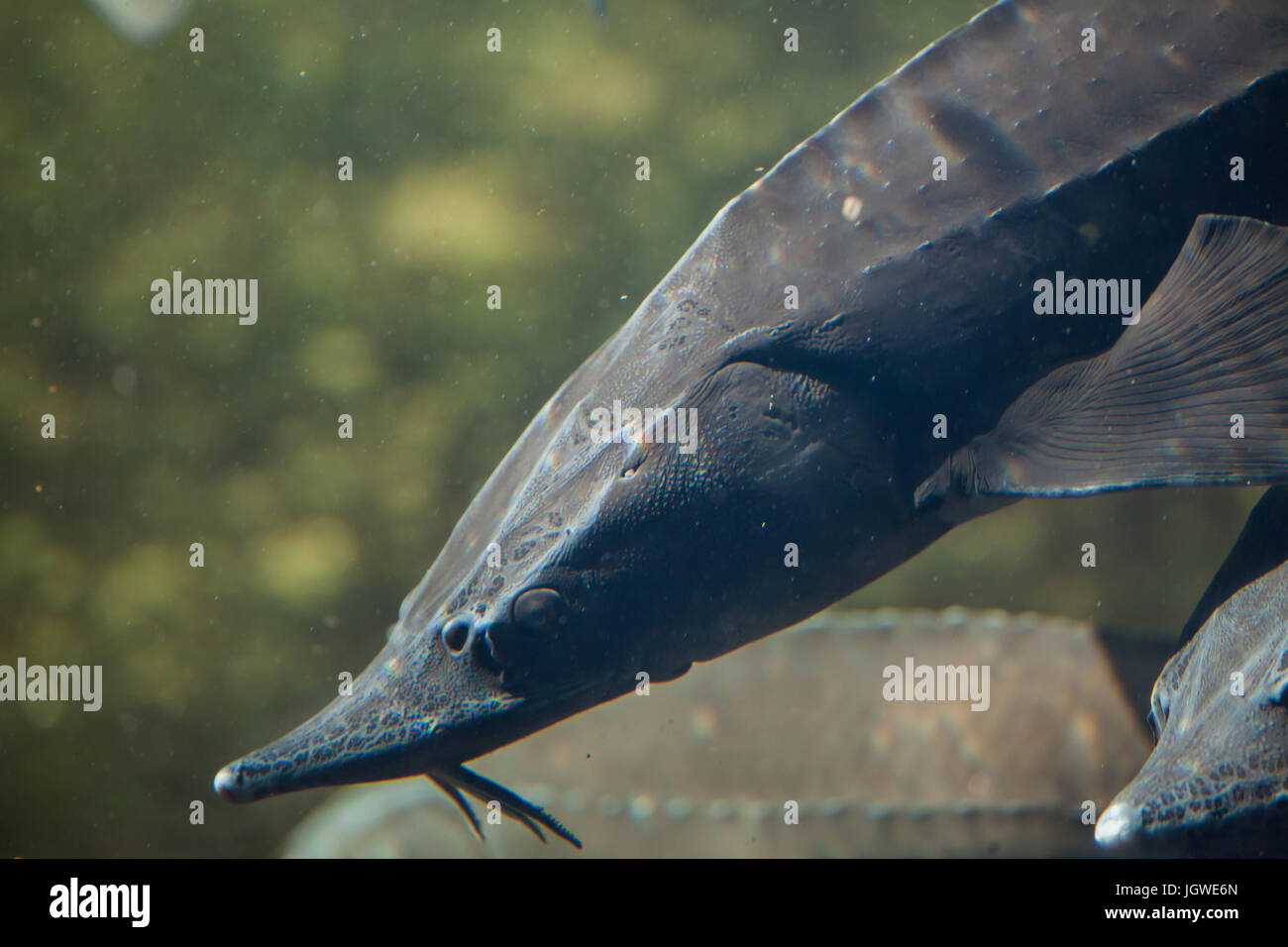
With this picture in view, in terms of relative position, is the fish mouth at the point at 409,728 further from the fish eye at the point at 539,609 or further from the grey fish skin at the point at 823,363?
the fish eye at the point at 539,609

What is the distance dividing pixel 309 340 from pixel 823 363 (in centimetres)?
269

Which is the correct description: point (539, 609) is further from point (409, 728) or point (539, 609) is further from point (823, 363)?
point (823, 363)

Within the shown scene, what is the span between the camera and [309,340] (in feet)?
11.8

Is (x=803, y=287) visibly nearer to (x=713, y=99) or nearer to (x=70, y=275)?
(x=713, y=99)

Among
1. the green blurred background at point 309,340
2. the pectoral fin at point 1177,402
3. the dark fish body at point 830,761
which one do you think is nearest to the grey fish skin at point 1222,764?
the pectoral fin at point 1177,402

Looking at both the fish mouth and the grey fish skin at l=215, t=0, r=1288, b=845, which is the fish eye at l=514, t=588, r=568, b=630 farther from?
the fish mouth

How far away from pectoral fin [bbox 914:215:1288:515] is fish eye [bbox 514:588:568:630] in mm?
747

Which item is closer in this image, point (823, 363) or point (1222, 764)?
point (1222, 764)

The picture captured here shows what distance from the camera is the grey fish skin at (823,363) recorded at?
55.7 inches

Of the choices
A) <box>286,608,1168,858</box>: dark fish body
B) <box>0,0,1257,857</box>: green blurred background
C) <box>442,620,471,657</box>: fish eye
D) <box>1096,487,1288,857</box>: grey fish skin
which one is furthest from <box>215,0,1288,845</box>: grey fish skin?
<box>0,0,1257,857</box>: green blurred background

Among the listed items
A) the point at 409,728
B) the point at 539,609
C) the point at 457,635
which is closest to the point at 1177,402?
the point at 539,609

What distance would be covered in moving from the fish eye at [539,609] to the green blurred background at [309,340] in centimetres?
231

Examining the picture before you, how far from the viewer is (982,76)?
71.4 inches

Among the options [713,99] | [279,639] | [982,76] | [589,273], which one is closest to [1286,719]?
[982,76]
